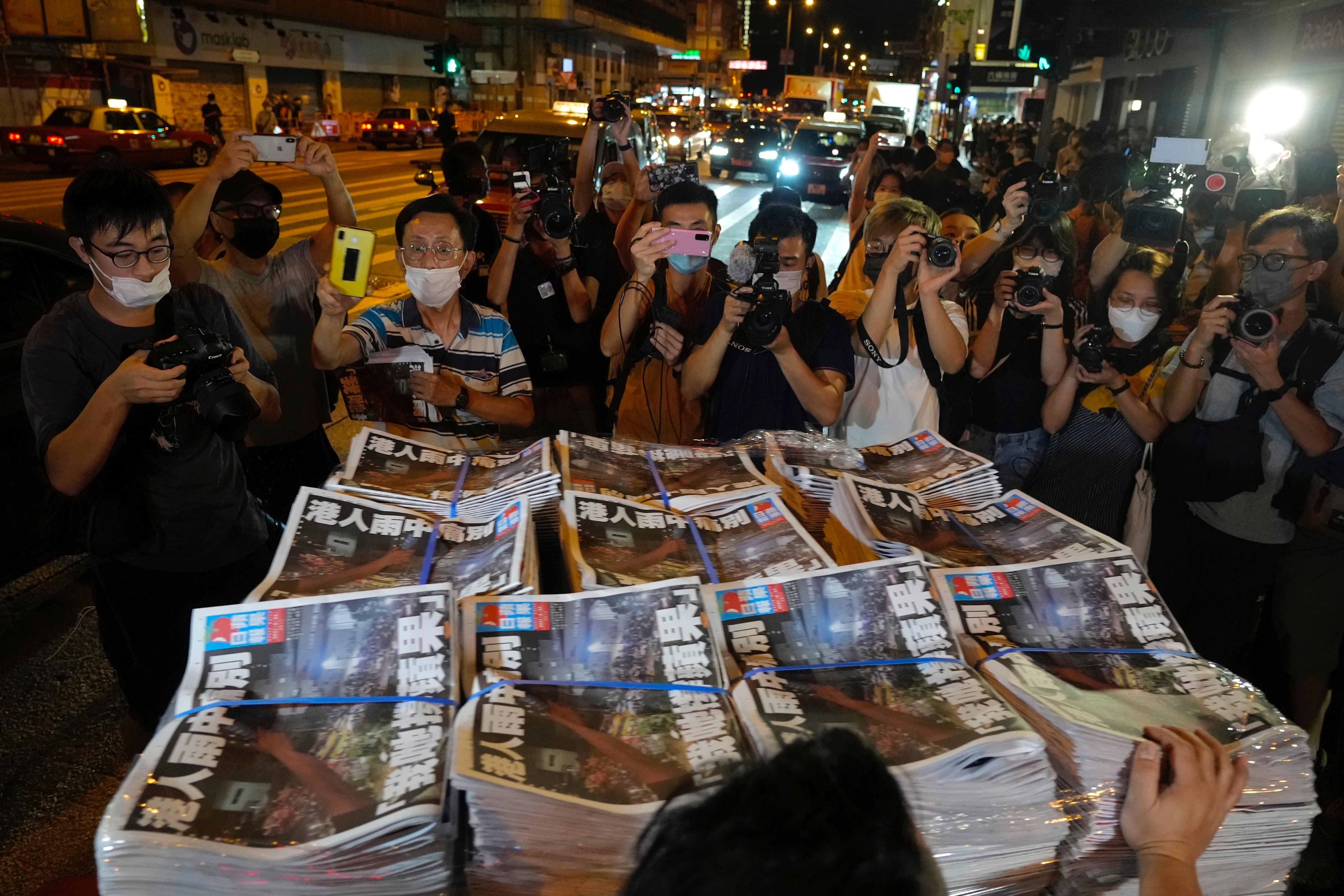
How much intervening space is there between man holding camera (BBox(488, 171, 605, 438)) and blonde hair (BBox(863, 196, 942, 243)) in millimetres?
1279

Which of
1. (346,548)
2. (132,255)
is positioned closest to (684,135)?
(132,255)

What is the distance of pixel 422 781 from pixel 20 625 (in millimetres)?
3424

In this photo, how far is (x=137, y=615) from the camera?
2250mm

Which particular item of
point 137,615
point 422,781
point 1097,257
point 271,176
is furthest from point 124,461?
point 271,176

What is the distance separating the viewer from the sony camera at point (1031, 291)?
8.96 feet

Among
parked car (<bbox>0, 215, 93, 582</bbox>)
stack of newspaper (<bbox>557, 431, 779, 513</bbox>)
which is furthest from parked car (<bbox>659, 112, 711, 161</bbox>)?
stack of newspaper (<bbox>557, 431, 779, 513</bbox>)

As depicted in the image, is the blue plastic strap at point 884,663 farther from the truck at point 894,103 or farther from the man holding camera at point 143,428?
the truck at point 894,103

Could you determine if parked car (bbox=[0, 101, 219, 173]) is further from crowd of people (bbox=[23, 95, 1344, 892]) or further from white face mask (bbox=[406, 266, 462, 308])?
white face mask (bbox=[406, 266, 462, 308])

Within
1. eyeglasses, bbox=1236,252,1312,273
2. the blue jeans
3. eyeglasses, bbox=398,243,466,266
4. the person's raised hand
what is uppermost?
eyeglasses, bbox=1236,252,1312,273

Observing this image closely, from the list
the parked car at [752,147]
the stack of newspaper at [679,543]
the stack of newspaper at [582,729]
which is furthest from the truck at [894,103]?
the stack of newspaper at [582,729]

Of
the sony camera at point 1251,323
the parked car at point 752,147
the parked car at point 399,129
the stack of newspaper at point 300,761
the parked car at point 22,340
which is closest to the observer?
the stack of newspaper at point 300,761

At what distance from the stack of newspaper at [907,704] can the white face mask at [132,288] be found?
165 cm

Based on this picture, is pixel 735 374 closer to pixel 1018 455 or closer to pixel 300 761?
pixel 1018 455

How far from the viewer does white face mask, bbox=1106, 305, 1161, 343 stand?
284 cm
